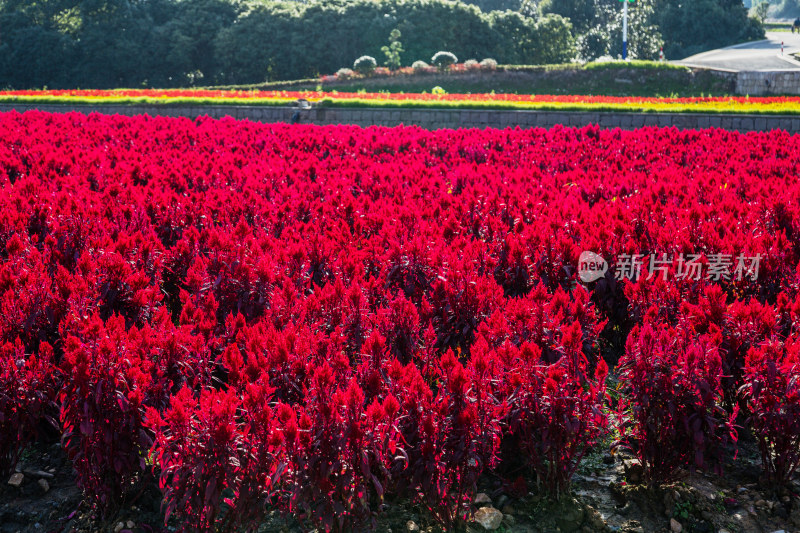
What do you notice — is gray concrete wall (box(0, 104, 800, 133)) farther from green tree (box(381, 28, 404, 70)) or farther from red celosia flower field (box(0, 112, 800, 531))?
green tree (box(381, 28, 404, 70))

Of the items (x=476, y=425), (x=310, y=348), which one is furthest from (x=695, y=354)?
(x=310, y=348)

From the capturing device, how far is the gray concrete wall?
1415 centimetres

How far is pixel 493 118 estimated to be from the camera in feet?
51.7

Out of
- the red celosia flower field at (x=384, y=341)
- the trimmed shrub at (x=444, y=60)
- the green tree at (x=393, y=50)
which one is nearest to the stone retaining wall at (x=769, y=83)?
Answer: the trimmed shrub at (x=444, y=60)

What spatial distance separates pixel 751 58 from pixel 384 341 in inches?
1650

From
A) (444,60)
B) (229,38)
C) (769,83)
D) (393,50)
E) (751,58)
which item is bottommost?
(769,83)

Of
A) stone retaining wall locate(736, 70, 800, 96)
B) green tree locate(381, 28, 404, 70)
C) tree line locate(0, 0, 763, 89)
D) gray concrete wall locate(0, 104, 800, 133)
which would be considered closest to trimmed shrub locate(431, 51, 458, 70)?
green tree locate(381, 28, 404, 70)

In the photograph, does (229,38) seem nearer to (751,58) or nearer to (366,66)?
(366,66)

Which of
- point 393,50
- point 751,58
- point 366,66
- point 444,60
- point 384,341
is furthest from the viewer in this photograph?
point 751,58

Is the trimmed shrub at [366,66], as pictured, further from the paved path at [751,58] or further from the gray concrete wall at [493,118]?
the paved path at [751,58]

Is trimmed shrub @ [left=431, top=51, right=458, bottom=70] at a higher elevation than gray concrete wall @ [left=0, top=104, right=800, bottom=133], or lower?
higher

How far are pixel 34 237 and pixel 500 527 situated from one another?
4.19 metres

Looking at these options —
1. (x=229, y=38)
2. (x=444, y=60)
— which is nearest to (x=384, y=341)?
(x=444, y=60)

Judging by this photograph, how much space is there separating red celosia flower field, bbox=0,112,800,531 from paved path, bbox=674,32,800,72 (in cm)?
2995
